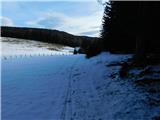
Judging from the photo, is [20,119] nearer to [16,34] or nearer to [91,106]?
[91,106]

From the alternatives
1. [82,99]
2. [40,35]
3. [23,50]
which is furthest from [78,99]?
[40,35]

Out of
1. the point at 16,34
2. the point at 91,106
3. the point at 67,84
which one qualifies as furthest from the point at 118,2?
the point at 16,34

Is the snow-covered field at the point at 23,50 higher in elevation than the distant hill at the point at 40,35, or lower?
lower

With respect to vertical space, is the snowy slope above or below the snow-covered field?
below

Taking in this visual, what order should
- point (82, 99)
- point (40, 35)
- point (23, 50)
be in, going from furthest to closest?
point (40, 35)
point (23, 50)
point (82, 99)

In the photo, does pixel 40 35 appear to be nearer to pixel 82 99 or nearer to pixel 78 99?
pixel 78 99

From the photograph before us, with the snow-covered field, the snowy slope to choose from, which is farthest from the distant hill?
the snowy slope

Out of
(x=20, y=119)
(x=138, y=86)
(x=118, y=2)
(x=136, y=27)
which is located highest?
(x=118, y=2)

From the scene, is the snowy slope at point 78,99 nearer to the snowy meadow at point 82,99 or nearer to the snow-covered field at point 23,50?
the snowy meadow at point 82,99

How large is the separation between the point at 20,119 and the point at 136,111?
4.49 m

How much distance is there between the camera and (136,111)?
1084 cm

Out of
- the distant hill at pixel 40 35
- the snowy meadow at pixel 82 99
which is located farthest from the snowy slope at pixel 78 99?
the distant hill at pixel 40 35

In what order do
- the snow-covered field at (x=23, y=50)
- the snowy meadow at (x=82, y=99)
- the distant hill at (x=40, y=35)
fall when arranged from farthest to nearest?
the distant hill at (x=40, y=35) → the snow-covered field at (x=23, y=50) → the snowy meadow at (x=82, y=99)

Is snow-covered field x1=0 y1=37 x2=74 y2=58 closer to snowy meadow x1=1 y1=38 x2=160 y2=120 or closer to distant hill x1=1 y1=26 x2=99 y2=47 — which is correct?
distant hill x1=1 y1=26 x2=99 y2=47
